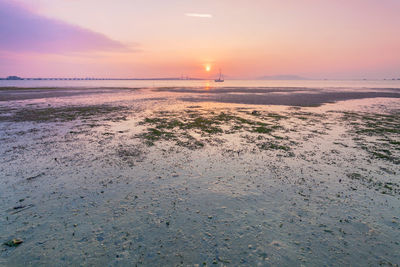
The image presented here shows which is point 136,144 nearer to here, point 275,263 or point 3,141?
point 3,141

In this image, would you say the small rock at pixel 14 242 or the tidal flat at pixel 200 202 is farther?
the small rock at pixel 14 242

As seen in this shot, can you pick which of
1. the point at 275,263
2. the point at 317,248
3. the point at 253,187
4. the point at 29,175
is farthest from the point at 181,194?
the point at 29,175

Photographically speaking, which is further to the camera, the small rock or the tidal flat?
the small rock

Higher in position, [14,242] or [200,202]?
[200,202]

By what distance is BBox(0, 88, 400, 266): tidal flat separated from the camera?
6.82 m

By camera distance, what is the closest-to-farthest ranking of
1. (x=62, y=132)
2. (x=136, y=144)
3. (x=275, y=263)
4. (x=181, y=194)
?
(x=275, y=263) → (x=181, y=194) → (x=136, y=144) → (x=62, y=132)

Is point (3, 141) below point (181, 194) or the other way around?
the other way around

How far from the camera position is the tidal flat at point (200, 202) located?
22.4ft

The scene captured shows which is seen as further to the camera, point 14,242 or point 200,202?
point 200,202

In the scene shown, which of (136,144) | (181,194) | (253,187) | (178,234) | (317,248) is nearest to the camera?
(317,248)

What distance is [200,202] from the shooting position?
31.6 ft

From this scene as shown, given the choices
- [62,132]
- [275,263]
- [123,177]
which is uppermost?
[62,132]

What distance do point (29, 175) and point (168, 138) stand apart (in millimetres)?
10814

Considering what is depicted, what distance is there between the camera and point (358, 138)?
→ 781 inches
